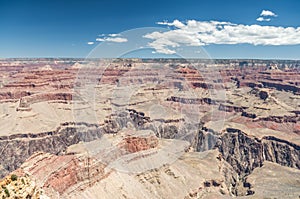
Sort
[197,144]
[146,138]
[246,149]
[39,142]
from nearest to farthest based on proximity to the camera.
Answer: [146,138] < [246,149] < [39,142] < [197,144]

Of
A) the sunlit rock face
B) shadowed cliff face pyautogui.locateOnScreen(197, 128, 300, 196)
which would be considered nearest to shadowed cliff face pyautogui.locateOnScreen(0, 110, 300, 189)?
shadowed cliff face pyautogui.locateOnScreen(197, 128, 300, 196)

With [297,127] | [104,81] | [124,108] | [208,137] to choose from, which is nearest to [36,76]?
[104,81]

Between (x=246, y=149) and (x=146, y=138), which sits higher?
(x=146, y=138)

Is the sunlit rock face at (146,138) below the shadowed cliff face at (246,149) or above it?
above

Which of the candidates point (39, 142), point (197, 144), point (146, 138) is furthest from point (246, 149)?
point (39, 142)

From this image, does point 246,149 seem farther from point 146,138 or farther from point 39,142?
point 39,142

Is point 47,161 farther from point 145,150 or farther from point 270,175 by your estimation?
point 270,175

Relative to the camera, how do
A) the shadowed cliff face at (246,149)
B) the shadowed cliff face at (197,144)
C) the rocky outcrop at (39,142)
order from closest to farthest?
the rocky outcrop at (39,142) → the shadowed cliff face at (197,144) → the shadowed cliff face at (246,149)

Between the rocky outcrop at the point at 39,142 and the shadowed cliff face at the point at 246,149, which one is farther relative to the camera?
the shadowed cliff face at the point at 246,149

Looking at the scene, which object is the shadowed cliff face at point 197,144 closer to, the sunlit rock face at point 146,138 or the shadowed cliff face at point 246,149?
the shadowed cliff face at point 246,149

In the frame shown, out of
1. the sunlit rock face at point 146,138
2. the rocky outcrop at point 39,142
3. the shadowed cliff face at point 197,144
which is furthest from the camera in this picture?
the shadowed cliff face at point 197,144


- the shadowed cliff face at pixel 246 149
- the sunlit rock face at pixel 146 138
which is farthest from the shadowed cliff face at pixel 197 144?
the sunlit rock face at pixel 146 138
